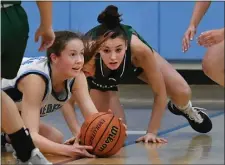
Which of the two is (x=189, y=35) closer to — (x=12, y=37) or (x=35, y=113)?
(x=35, y=113)

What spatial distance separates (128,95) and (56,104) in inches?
124

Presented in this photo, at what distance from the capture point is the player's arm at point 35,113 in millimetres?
2559

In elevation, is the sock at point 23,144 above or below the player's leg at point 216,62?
below

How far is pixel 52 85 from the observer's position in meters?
2.71

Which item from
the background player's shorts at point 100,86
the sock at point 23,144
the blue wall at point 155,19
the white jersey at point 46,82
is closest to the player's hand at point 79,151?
the white jersey at point 46,82

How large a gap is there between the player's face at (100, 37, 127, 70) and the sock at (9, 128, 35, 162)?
34.0 inches

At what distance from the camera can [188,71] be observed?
20.2 ft

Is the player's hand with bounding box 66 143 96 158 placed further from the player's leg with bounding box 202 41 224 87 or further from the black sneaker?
the black sneaker

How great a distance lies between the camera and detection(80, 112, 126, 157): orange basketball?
2615mm

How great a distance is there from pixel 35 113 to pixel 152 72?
2.60 feet

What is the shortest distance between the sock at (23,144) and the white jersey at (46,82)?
436mm

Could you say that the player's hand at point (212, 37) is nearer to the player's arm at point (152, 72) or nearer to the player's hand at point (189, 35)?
the player's hand at point (189, 35)

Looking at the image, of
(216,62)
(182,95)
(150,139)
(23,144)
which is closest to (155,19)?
(182,95)

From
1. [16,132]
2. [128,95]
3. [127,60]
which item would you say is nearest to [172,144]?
[127,60]
